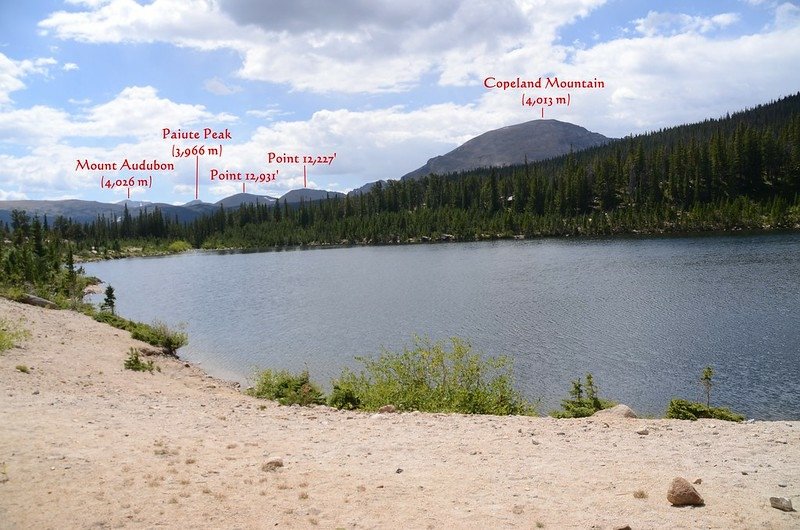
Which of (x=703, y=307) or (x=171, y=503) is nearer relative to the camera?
(x=171, y=503)

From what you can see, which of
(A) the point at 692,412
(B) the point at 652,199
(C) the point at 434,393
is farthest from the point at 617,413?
(B) the point at 652,199

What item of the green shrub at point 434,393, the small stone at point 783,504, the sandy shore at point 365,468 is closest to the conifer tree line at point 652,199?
the green shrub at point 434,393

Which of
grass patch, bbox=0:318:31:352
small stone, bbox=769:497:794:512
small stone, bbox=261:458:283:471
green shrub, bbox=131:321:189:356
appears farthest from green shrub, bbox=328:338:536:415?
green shrub, bbox=131:321:189:356

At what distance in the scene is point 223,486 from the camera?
403 inches

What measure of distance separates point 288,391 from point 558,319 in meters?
25.5

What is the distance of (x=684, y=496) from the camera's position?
9094 mm

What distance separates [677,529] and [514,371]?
19826mm

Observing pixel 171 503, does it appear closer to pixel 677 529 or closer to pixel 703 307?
pixel 677 529

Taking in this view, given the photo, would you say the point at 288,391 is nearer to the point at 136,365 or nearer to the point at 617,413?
the point at 136,365

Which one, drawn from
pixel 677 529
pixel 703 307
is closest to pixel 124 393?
pixel 677 529

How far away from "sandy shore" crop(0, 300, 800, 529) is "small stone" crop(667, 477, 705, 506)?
0.54 ft

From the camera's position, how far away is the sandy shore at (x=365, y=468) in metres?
8.90

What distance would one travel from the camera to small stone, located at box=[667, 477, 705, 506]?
9.09m

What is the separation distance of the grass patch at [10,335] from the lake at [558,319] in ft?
33.2
